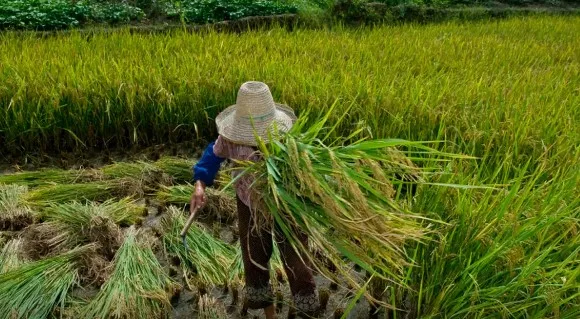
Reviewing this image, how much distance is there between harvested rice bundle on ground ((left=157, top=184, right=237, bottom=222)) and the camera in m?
2.47

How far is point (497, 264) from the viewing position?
1.60 m

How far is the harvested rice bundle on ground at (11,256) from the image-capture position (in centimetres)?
198

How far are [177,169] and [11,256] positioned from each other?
92 cm

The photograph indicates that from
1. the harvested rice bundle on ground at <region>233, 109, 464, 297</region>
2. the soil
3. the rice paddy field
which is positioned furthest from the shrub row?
the harvested rice bundle on ground at <region>233, 109, 464, 297</region>

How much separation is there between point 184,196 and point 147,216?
0.18 m

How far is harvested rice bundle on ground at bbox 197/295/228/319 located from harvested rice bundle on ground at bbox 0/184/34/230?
946mm

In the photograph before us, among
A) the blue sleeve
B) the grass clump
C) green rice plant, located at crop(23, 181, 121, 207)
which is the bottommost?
the grass clump

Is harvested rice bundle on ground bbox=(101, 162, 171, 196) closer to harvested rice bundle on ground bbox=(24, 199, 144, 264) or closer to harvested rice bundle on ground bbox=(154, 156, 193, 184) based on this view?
harvested rice bundle on ground bbox=(154, 156, 193, 184)

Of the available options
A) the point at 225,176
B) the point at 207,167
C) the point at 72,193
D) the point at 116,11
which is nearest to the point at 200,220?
the point at 225,176

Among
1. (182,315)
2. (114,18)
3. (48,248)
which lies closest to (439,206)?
(182,315)

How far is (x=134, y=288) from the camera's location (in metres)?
1.89

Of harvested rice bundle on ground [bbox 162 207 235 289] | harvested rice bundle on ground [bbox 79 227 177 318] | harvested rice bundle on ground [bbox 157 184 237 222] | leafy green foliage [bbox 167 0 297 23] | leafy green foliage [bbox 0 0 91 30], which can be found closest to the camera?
harvested rice bundle on ground [bbox 79 227 177 318]

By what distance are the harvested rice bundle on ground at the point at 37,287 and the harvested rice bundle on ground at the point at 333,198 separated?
35.0 inches

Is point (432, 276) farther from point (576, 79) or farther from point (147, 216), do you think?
point (576, 79)
